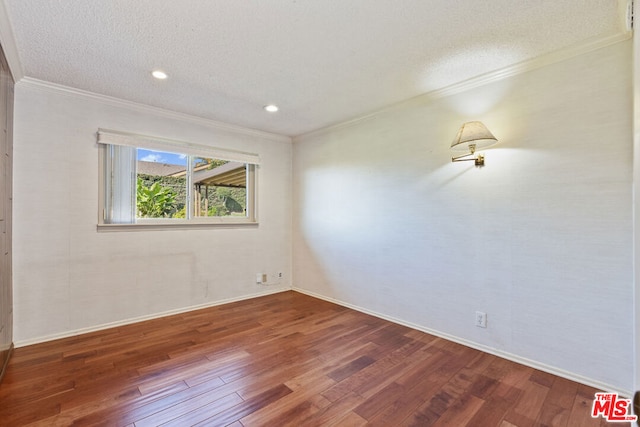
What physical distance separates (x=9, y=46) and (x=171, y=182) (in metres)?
1.71

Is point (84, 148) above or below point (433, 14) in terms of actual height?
below

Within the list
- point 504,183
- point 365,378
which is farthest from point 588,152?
point 365,378

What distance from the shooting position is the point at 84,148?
288 centimetres

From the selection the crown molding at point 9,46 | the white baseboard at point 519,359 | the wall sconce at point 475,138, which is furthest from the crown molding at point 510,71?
the crown molding at point 9,46

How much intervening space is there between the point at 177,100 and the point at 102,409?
2.75 metres

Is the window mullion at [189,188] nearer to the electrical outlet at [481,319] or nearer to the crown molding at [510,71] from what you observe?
the crown molding at [510,71]

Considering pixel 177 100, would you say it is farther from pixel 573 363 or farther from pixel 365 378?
pixel 573 363

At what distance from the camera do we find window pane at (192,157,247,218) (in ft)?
12.2

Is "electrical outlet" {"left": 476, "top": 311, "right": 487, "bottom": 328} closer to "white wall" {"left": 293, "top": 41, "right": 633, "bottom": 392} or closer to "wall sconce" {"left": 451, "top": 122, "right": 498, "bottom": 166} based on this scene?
"white wall" {"left": 293, "top": 41, "right": 633, "bottom": 392}

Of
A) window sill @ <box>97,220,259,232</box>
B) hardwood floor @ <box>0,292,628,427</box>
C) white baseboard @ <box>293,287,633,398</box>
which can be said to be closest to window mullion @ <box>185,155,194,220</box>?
window sill @ <box>97,220,259,232</box>

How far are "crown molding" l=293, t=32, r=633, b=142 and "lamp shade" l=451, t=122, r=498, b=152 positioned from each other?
49 cm

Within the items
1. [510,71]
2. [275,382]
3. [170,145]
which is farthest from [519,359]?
[170,145]

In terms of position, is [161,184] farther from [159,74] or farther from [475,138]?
[475,138]

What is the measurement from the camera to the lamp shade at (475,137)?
2277 millimetres
